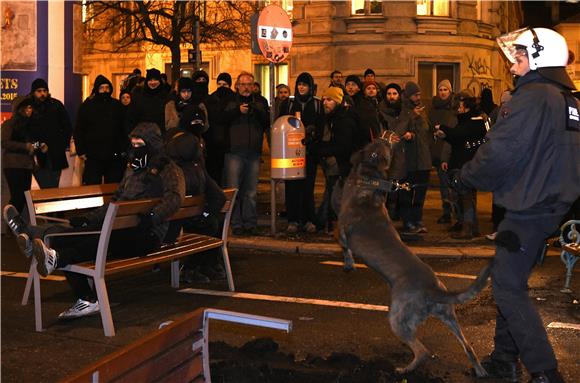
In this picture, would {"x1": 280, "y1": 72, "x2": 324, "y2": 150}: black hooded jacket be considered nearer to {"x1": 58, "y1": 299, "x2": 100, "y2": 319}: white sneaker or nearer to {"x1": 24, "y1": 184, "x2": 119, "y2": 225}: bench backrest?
{"x1": 24, "y1": 184, "x2": 119, "y2": 225}: bench backrest

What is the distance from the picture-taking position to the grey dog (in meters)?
5.35

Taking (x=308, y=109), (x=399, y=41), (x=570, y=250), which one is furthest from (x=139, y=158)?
(x=399, y=41)

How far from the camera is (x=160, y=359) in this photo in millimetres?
3832

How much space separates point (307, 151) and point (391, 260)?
22.1 ft

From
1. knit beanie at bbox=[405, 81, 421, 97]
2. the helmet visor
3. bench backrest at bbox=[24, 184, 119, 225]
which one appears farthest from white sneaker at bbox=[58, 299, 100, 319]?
knit beanie at bbox=[405, 81, 421, 97]

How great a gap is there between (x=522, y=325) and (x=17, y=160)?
8534mm

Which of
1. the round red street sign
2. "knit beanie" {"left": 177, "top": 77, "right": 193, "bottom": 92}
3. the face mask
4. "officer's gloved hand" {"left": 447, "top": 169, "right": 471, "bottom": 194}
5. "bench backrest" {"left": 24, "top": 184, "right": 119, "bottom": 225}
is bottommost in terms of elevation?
"bench backrest" {"left": 24, "top": 184, "right": 119, "bottom": 225}

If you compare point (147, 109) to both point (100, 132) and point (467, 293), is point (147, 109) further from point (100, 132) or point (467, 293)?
point (467, 293)

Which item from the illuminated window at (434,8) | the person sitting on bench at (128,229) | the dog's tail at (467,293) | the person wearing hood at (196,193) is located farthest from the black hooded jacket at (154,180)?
the illuminated window at (434,8)

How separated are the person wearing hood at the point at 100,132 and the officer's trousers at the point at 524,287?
28.2ft

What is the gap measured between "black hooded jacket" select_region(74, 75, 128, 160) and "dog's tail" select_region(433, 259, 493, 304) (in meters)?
8.55

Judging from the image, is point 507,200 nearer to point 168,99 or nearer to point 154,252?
point 154,252

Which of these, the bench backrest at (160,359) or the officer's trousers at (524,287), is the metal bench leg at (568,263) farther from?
the bench backrest at (160,359)

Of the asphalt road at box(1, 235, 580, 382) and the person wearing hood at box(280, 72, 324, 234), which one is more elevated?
the person wearing hood at box(280, 72, 324, 234)
